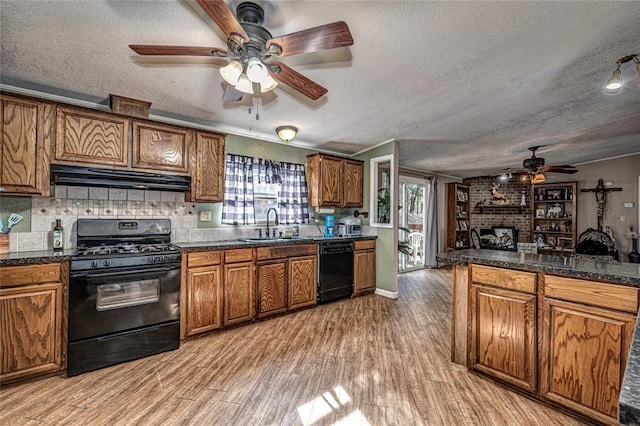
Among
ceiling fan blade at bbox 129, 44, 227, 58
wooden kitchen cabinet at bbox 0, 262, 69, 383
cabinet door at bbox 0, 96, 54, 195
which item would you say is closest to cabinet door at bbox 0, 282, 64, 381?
wooden kitchen cabinet at bbox 0, 262, 69, 383

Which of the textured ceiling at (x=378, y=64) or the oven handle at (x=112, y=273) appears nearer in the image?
the textured ceiling at (x=378, y=64)

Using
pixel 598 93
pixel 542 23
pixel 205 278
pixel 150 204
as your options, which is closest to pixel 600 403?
pixel 542 23

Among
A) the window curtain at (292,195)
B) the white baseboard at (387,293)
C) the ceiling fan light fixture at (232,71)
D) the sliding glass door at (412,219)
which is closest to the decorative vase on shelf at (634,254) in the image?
the sliding glass door at (412,219)

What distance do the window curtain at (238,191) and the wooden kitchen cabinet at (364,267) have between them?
165 centimetres

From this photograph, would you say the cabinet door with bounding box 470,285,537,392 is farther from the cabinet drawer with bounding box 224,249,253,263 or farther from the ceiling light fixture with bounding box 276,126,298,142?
the ceiling light fixture with bounding box 276,126,298,142

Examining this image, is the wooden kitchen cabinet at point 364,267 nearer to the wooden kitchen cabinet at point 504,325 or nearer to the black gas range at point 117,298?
the wooden kitchen cabinet at point 504,325

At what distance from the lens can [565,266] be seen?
1956mm

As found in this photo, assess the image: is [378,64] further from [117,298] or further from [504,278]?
[117,298]

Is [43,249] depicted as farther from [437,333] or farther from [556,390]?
[556,390]

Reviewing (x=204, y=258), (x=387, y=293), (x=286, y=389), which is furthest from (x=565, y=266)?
(x=204, y=258)

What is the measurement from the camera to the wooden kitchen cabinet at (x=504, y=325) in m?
2.06

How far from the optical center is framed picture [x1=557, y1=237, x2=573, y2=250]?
686 centimetres

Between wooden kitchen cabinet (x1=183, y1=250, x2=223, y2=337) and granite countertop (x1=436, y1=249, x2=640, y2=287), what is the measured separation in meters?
2.26

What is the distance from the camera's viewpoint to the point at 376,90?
277 cm
